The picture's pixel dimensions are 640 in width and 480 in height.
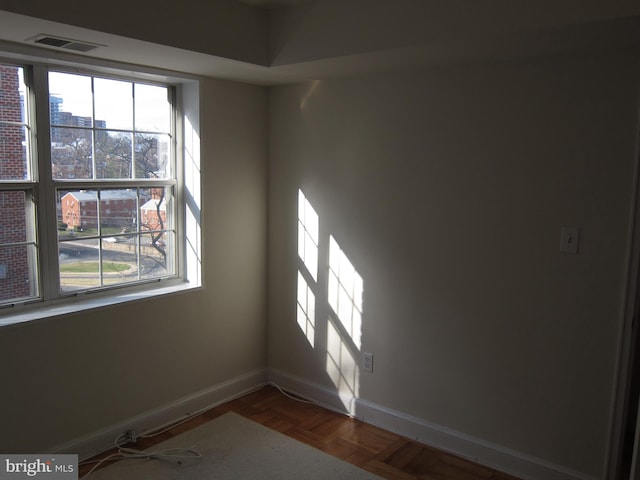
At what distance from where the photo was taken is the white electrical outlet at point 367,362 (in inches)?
134

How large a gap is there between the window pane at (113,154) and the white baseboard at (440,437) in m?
1.76

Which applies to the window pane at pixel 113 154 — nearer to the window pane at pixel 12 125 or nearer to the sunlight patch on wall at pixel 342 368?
the window pane at pixel 12 125

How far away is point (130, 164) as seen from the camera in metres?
3.19

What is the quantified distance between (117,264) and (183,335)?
593 millimetres

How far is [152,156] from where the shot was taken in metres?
3.32

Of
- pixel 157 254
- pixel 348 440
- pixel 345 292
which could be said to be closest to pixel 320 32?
pixel 345 292

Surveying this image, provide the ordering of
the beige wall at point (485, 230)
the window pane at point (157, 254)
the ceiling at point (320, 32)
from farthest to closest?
the window pane at point (157, 254) < the beige wall at point (485, 230) < the ceiling at point (320, 32)

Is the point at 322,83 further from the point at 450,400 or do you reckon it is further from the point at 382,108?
the point at 450,400

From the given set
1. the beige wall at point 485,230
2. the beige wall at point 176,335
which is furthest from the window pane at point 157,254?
the beige wall at point 485,230

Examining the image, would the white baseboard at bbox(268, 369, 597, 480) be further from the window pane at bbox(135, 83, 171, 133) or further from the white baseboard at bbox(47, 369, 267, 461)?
the window pane at bbox(135, 83, 171, 133)

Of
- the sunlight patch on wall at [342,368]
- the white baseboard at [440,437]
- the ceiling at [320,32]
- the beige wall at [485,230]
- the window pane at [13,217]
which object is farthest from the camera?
the sunlight patch on wall at [342,368]

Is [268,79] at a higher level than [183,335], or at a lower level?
higher

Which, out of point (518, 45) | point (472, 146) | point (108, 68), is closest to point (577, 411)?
point (472, 146)

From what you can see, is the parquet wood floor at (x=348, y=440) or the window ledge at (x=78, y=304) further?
the parquet wood floor at (x=348, y=440)
